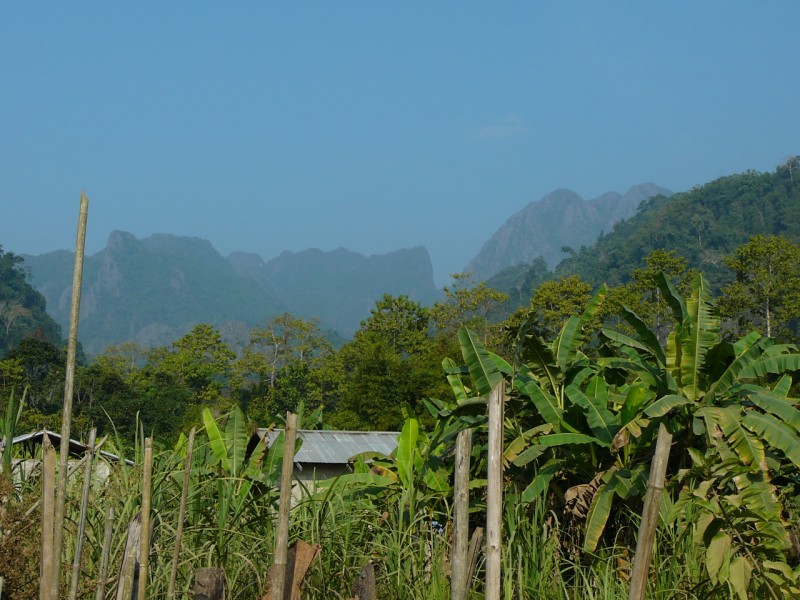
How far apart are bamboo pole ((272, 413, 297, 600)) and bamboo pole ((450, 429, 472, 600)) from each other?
61 centimetres

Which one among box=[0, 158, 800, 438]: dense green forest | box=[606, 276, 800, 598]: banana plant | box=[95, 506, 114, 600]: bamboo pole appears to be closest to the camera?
box=[95, 506, 114, 600]: bamboo pole

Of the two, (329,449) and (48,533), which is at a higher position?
(329,449)

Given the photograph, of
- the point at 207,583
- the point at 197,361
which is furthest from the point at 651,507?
the point at 197,361

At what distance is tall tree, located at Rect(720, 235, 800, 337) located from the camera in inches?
→ 1470

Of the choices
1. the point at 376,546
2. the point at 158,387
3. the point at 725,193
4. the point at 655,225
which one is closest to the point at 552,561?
the point at 376,546

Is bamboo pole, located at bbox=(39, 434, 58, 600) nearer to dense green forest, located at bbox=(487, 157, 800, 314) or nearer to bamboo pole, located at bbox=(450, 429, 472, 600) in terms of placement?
bamboo pole, located at bbox=(450, 429, 472, 600)

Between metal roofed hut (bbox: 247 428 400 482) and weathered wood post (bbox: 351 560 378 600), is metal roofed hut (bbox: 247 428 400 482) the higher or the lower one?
the higher one

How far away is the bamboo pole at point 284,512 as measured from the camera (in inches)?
125

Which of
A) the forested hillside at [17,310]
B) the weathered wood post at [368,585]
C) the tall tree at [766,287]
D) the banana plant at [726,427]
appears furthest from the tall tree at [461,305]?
the forested hillside at [17,310]

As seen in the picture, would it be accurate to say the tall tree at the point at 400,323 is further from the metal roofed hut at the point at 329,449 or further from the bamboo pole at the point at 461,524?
the bamboo pole at the point at 461,524

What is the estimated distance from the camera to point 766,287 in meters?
37.7

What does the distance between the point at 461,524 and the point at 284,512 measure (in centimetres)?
66

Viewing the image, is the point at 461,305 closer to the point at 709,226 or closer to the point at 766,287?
the point at 766,287

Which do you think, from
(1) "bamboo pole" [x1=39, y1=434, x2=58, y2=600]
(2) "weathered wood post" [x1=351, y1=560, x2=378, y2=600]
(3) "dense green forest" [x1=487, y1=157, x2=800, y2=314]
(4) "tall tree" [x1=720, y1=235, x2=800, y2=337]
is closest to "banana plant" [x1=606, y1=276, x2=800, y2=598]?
(2) "weathered wood post" [x1=351, y1=560, x2=378, y2=600]
